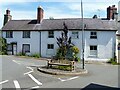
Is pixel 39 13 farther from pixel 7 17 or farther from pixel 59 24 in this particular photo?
pixel 7 17

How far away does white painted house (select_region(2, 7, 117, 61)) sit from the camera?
116 ft

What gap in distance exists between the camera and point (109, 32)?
35156mm

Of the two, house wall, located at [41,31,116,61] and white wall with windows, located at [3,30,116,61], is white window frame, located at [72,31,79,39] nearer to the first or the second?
white wall with windows, located at [3,30,116,61]

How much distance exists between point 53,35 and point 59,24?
2.41 meters

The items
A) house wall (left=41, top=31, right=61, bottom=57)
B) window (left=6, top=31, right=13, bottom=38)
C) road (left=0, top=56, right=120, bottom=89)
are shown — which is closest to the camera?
road (left=0, top=56, right=120, bottom=89)

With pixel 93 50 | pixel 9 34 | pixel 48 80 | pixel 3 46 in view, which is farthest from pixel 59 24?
pixel 48 80

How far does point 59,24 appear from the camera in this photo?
127ft

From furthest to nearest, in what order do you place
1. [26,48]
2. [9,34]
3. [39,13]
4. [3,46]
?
[9,34] < [39,13] < [3,46] < [26,48]

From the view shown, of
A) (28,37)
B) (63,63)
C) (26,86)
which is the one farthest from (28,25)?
(26,86)

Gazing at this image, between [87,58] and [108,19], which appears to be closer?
[87,58]

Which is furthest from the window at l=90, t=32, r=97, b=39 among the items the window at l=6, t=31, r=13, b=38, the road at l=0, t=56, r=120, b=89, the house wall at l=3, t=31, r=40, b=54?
the road at l=0, t=56, r=120, b=89

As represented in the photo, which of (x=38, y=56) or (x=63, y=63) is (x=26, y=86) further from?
(x=38, y=56)

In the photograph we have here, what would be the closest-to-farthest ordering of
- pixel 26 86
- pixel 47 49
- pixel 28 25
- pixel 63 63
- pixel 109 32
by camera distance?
1. pixel 26 86
2. pixel 63 63
3. pixel 109 32
4. pixel 47 49
5. pixel 28 25

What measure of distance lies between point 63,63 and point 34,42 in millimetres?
17832
